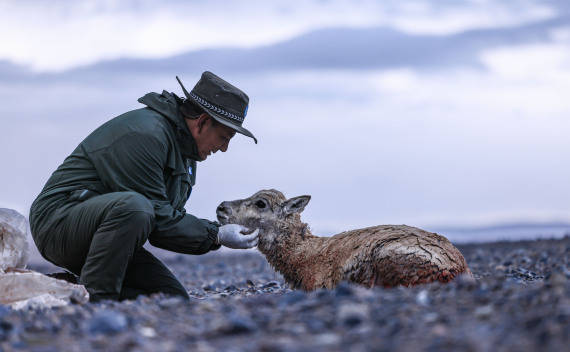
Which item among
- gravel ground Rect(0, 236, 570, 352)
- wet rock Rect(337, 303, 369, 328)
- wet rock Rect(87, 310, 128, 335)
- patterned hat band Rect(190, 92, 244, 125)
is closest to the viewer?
gravel ground Rect(0, 236, 570, 352)

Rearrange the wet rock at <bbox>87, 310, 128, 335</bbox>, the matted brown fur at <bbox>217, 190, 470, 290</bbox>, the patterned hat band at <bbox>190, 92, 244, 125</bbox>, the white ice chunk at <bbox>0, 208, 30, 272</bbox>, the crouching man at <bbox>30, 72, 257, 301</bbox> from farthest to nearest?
the patterned hat band at <bbox>190, 92, 244, 125</bbox> → the white ice chunk at <bbox>0, 208, 30, 272</bbox> → the matted brown fur at <bbox>217, 190, 470, 290</bbox> → the crouching man at <bbox>30, 72, 257, 301</bbox> → the wet rock at <bbox>87, 310, 128, 335</bbox>

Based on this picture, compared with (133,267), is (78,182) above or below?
above

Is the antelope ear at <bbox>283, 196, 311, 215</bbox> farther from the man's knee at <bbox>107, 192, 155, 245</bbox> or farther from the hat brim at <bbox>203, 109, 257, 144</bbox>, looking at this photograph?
the man's knee at <bbox>107, 192, 155, 245</bbox>

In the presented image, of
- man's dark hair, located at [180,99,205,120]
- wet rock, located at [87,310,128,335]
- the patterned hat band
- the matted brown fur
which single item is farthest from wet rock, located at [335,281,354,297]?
man's dark hair, located at [180,99,205,120]

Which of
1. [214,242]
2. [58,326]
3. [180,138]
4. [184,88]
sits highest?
[184,88]

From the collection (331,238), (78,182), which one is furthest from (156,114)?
(331,238)

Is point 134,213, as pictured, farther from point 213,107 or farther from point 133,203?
point 213,107

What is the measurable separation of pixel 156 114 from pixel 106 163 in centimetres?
95

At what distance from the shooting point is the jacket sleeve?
866cm

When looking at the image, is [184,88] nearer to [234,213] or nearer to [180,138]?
[180,138]

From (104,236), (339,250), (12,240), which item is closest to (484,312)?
(339,250)

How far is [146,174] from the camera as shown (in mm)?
8727

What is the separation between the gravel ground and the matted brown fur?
153cm

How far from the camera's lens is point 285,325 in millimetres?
5332
